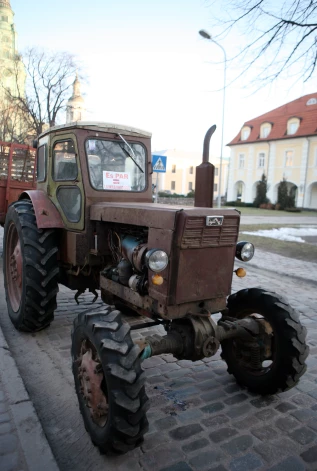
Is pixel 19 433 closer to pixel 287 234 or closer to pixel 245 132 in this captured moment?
pixel 287 234

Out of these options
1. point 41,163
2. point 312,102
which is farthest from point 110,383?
point 312,102

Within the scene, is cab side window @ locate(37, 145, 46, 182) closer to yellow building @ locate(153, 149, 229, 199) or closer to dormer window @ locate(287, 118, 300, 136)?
dormer window @ locate(287, 118, 300, 136)

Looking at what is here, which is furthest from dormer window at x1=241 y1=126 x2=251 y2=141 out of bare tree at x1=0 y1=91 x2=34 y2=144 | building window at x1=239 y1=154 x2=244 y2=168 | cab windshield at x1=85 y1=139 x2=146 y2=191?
cab windshield at x1=85 y1=139 x2=146 y2=191

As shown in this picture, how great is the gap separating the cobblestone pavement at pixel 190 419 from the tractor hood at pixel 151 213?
1.51m

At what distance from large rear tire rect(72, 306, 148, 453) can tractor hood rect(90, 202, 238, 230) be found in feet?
2.41

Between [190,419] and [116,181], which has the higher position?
[116,181]

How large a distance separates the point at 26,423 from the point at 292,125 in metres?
44.7

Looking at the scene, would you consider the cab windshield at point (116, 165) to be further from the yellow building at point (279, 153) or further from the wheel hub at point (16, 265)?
the yellow building at point (279, 153)

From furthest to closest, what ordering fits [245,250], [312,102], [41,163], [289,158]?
1. [312,102]
2. [289,158]
3. [41,163]
4. [245,250]

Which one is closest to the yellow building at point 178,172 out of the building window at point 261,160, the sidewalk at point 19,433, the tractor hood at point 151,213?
the building window at point 261,160

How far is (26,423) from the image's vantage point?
2.64 m

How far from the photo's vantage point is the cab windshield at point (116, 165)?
382 centimetres

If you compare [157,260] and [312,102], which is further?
[312,102]

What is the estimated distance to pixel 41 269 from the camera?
13.1 ft
